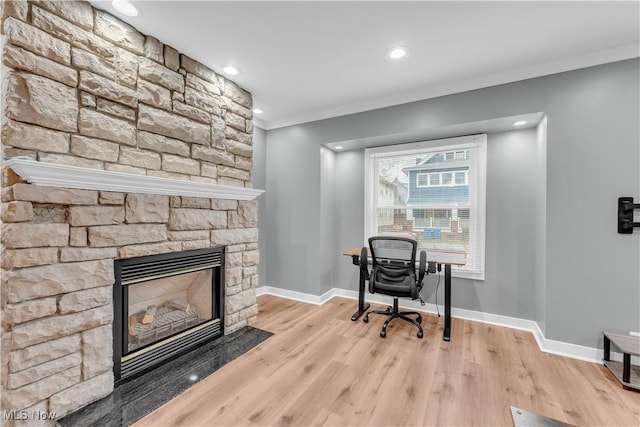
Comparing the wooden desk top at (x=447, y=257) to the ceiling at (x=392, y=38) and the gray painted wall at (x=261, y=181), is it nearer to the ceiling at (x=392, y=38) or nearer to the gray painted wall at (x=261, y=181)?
the ceiling at (x=392, y=38)

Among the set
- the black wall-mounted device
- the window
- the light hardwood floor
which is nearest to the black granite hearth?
the light hardwood floor

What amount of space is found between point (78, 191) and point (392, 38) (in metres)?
2.47

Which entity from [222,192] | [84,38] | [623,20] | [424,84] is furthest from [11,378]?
[623,20]

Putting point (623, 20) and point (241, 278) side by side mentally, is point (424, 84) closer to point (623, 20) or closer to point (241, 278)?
point (623, 20)

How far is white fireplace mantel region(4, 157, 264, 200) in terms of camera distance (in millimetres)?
1452

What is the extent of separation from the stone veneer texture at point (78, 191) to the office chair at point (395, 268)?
69.9 inches

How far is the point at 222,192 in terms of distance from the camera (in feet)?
8.38

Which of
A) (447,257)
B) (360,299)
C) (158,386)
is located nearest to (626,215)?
(447,257)

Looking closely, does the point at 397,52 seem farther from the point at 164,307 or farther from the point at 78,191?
the point at 164,307

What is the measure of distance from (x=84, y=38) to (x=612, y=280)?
14.3ft

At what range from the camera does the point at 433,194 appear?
3510mm

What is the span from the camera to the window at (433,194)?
3248mm

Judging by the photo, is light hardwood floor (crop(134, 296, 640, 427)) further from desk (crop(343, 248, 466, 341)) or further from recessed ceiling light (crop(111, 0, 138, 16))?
recessed ceiling light (crop(111, 0, 138, 16))

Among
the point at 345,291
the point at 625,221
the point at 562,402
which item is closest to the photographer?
the point at 562,402
